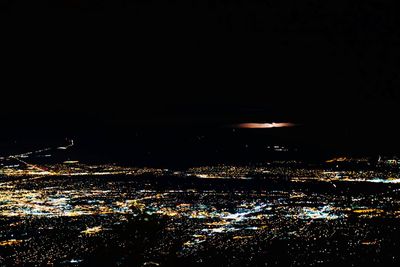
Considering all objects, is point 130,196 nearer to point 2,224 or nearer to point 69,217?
point 69,217

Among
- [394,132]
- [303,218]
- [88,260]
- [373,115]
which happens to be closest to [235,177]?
[303,218]

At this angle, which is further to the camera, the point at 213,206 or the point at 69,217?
the point at 213,206

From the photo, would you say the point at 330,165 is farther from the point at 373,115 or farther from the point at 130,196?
the point at 373,115

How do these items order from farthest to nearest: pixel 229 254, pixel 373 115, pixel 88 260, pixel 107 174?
pixel 373 115 < pixel 107 174 < pixel 229 254 < pixel 88 260

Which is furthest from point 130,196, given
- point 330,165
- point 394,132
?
point 394,132

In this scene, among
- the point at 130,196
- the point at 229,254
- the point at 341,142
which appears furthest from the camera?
the point at 341,142

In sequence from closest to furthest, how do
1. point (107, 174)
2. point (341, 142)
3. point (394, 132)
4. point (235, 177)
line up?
point (235, 177)
point (107, 174)
point (341, 142)
point (394, 132)

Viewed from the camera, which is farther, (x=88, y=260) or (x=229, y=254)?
(x=229, y=254)

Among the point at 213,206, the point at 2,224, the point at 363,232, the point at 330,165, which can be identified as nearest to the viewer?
the point at 363,232
